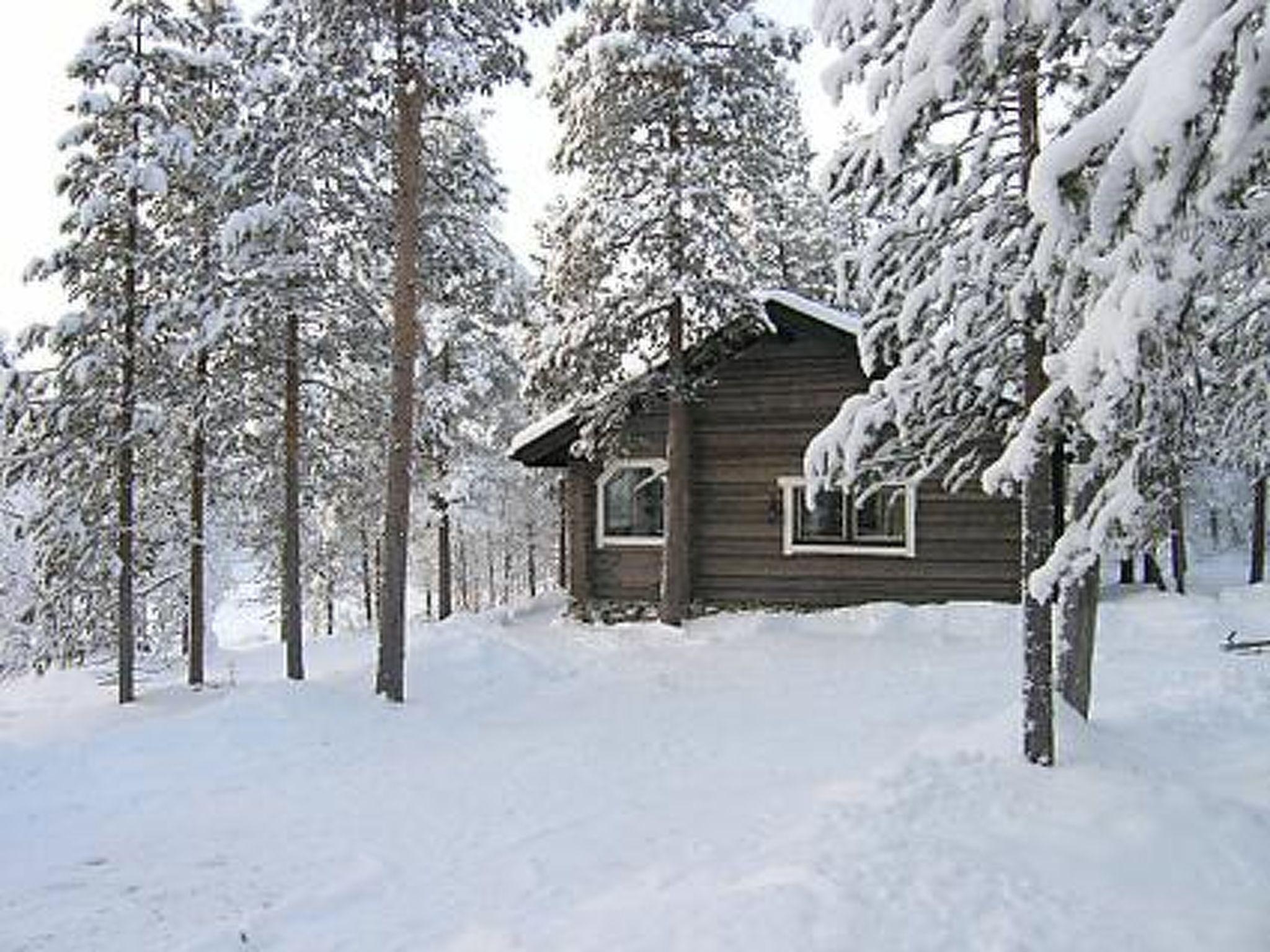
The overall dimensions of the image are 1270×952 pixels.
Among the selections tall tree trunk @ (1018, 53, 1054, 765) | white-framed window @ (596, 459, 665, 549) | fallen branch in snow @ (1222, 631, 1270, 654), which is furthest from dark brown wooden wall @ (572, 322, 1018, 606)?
tall tree trunk @ (1018, 53, 1054, 765)

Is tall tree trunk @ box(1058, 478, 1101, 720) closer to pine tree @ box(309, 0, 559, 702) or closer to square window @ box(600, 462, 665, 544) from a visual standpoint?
pine tree @ box(309, 0, 559, 702)

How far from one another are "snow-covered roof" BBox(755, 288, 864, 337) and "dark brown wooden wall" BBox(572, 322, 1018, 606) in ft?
1.04

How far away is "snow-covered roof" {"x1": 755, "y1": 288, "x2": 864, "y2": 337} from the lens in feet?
59.2

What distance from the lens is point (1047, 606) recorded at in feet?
27.0

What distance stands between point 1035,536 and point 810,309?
10.5 meters

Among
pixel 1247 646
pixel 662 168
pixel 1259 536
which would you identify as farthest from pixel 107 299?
pixel 1259 536

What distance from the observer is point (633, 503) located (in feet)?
68.1

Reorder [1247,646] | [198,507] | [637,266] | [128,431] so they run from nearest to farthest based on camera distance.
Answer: [1247,646], [128,431], [198,507], [637,266]

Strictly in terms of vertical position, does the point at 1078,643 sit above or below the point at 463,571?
above

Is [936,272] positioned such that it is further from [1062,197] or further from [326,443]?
[326,443]

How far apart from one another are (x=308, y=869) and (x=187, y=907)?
2.74 feet

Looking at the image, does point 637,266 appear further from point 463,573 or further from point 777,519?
point 463,573

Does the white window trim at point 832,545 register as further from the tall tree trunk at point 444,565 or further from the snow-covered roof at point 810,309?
the tall tree trunk at point 444,565

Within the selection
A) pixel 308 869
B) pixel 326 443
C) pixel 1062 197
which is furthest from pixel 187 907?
pixel 326 443
